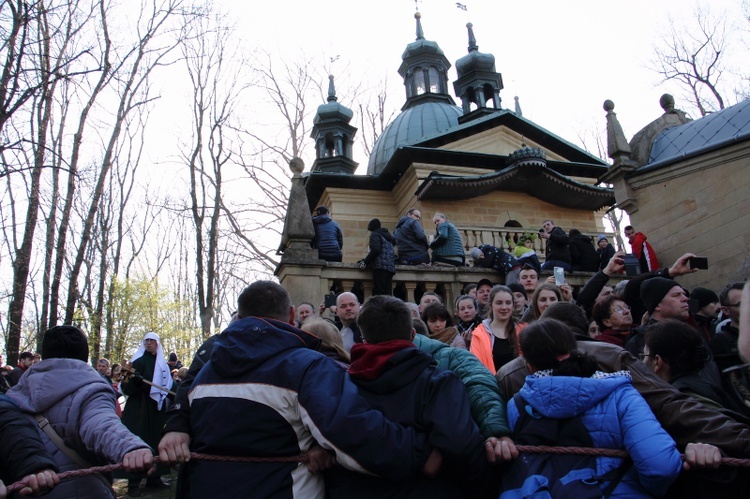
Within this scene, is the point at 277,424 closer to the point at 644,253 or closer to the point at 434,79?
the point at 644,253

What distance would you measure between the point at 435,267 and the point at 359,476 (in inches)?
279

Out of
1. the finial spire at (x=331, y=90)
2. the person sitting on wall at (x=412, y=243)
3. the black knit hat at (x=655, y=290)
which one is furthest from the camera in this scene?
the finial spire at (x=331, y=90)

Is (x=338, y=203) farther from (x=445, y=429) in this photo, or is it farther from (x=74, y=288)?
(x=445, y=429)

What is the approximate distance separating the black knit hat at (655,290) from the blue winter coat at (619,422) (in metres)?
1.98

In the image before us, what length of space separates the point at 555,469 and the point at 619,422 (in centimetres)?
35

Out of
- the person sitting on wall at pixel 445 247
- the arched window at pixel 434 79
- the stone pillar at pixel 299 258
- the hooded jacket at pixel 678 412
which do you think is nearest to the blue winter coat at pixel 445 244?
the person sitting on wall at pixel 445 247

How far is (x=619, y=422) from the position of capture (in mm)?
2541

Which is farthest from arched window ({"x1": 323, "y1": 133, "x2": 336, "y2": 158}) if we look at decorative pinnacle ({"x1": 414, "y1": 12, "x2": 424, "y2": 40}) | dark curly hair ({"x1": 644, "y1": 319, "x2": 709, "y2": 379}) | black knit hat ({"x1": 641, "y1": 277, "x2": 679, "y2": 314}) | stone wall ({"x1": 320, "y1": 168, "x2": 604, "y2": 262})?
dark curly hair ({"x1": 644, "y1": 319, "x2": 709, "y2": 379})

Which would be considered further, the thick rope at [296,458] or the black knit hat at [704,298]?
Answer: the black knit hat at [704,298]

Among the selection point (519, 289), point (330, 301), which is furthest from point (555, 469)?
point (330, 301)

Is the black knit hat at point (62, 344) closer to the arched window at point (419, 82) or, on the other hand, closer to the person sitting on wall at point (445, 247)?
the person sitting on wall at point (445, 247)

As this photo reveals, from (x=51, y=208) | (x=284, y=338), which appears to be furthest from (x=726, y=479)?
(x=51, y=208)

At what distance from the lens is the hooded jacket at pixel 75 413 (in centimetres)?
289

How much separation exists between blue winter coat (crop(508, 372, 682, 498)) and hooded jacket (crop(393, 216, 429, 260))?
745 centimetres
